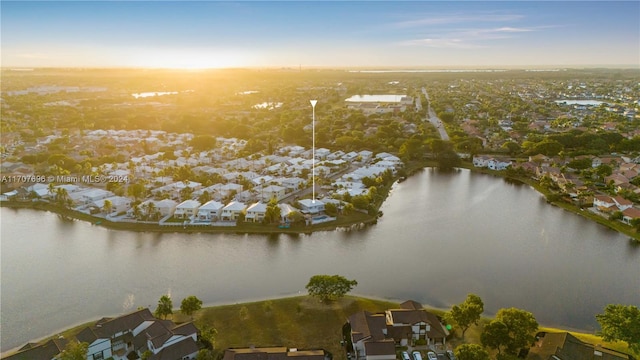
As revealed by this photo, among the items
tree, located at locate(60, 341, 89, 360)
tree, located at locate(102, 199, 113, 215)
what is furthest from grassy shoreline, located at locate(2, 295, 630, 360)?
tree, located at locate(102, 199, 113, 215)

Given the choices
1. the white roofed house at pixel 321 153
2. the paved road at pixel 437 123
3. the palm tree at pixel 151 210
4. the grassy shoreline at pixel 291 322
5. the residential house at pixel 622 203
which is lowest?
the grassy shoreline at pixel 291 322

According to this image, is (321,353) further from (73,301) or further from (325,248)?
(73,301)

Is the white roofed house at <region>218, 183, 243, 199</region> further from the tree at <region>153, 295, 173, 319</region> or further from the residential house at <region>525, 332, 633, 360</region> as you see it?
the residential house at <region>525, 332, 633, 360</region>

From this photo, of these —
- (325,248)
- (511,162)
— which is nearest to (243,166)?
(325,248)

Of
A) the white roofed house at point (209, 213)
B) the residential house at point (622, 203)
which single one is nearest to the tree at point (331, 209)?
the white roofed house at point (209, 213)

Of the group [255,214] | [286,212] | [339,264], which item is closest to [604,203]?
[339,264]

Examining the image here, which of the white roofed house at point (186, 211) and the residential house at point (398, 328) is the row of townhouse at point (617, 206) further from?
the white roofed house at point (186, 211)
